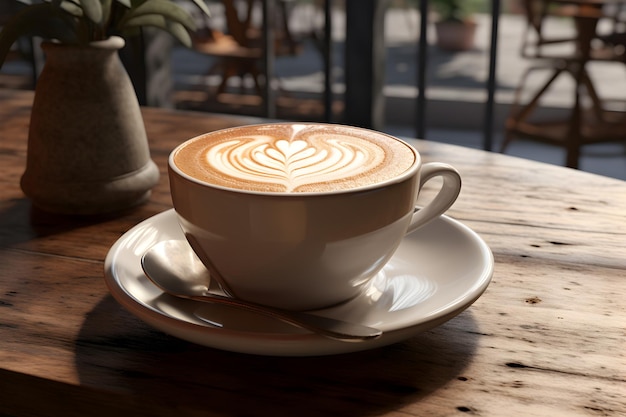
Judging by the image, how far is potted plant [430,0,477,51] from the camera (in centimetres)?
637

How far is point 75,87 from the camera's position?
0.64 meters

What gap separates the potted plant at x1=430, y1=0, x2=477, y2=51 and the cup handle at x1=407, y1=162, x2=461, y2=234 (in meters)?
6.13

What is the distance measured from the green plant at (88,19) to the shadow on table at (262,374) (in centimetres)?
26

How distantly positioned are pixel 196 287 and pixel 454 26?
20.4 feet

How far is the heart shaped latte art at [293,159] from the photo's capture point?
458 millimetres

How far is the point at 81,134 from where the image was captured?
64 cm

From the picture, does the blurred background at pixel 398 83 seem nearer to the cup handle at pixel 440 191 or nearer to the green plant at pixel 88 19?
the green plant at pixel 88 19

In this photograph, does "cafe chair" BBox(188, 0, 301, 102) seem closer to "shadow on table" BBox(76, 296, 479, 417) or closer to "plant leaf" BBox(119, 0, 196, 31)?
"plant leaf" BBox(119, 0, 196, 31)

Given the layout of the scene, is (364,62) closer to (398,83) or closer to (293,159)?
(293,159)

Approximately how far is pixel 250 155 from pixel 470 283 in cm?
16

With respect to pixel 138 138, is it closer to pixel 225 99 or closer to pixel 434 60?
pixel 225 99

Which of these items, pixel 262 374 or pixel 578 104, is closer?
pixel 262 374

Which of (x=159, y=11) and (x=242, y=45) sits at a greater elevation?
(x=159, y=11)

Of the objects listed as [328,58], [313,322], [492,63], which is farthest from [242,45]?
[313,322]
